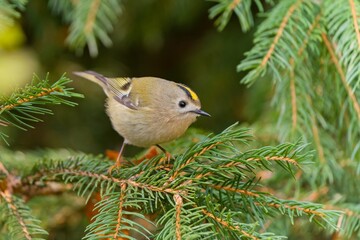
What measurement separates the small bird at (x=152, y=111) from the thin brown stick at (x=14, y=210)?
409 mm

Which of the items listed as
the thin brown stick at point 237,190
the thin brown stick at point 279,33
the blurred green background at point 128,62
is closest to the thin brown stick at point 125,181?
the thin brown stick at point 237,190

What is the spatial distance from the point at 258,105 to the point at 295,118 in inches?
29.4

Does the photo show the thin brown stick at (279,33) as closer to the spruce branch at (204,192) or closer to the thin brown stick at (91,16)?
the spruce branch at (204,192)

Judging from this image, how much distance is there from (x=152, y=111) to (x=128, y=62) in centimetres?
155

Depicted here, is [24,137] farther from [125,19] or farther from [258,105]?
[258,105]

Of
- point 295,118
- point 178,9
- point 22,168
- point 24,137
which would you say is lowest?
point 24,137

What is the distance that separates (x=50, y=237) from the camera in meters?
2.11

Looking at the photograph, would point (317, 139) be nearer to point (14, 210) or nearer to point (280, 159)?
point (280, 159)

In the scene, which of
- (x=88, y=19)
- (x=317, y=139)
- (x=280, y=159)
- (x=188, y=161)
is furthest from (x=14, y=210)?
(x=317, y=139)

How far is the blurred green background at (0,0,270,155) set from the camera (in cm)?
284

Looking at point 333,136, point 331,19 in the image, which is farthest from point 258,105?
point 331,19

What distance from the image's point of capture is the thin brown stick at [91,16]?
7.16 feet

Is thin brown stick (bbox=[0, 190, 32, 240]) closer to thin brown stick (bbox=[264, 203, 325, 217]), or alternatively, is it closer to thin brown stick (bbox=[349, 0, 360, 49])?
thin brown stick (bbox=[264, 203, 325, 217])

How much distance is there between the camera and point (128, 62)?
349cm
